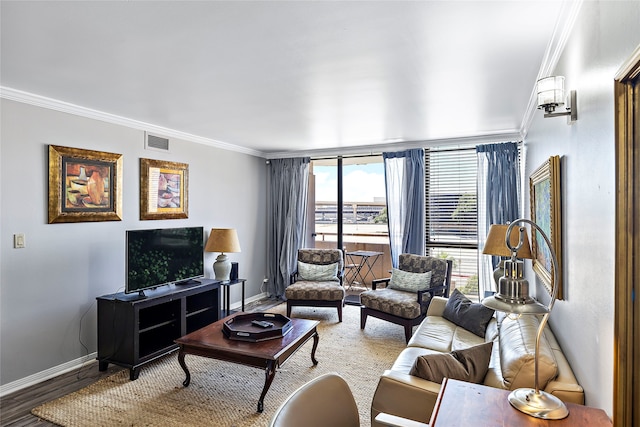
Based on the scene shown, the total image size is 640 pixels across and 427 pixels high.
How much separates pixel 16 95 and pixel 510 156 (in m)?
5.12

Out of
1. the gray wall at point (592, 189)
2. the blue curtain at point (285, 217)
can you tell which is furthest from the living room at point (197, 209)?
the blue curtain at point (285, 217)

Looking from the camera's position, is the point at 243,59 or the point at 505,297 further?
the point at 243,59

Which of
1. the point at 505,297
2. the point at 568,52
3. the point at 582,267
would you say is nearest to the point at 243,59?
the point at 568,52

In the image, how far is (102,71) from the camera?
8.29 feet

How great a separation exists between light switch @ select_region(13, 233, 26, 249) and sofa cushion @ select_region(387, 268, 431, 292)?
3842 mm

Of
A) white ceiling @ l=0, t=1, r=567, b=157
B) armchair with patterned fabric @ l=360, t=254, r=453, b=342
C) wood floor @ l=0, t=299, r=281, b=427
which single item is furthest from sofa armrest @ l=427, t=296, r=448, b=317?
wood floor @ l=0, t=299, r=281, b=427

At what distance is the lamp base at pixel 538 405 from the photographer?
138cm

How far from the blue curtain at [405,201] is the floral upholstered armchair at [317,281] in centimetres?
87

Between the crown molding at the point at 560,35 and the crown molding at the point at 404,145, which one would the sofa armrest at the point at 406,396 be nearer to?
the crown molding at the point at 560,35

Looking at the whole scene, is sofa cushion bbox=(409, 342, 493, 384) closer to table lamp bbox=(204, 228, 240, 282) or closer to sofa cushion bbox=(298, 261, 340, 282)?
table lamp bbox=(204, 228, 240, 282)

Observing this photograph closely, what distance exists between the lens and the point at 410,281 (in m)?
4.57

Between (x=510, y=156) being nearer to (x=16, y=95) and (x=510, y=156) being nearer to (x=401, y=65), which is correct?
(x=401, y=65)

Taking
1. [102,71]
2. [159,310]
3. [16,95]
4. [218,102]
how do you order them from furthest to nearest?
[159,310], [218,102], [16,95], [102,71]

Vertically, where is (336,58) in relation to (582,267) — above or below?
above
